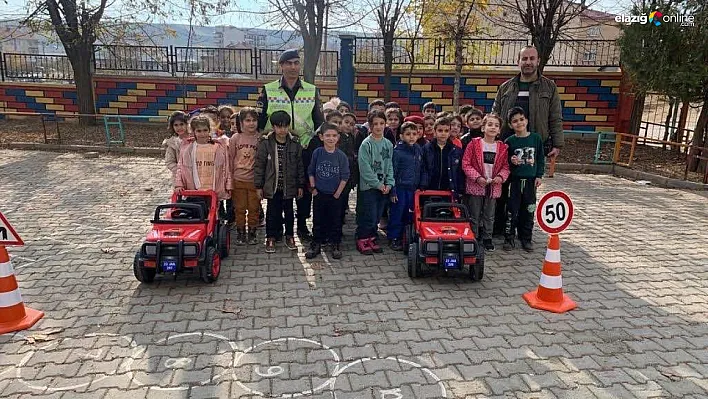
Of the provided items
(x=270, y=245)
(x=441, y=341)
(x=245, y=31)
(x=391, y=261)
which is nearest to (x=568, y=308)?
(x=441, y=341)

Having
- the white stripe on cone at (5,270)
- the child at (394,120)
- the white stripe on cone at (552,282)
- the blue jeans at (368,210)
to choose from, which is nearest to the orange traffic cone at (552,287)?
the white stripe on cone at (552,282)

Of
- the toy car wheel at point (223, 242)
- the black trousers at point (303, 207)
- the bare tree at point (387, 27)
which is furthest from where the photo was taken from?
the bare tree at point (387, 27)

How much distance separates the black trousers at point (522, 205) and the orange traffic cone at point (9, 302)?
487cm

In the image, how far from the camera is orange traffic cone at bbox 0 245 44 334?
391 centimetres

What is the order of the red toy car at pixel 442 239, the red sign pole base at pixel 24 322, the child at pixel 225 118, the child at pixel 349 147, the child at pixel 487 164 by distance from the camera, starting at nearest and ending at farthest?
the red sign pole base at pixel 24 322 → the red toy car at pixel 442 239 → the child at pixel 487 164 → the child at pixel 349 147 → the child at pixel 225 118

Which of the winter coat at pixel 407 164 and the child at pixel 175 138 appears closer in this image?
the winter coat at pixel 407 164

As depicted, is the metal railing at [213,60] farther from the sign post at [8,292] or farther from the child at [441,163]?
the sign post at [8,292]

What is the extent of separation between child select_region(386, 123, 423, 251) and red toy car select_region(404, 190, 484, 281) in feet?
0.83

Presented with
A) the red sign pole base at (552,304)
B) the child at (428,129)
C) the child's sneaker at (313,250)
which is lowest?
the red sign pole base at (552,304)

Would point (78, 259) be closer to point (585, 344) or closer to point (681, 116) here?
point (585, 344)

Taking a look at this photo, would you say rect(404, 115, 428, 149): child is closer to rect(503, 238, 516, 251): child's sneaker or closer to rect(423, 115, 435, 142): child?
rect(423, 115, 435, 142): child

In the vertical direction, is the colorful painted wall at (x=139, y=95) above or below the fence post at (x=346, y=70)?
below

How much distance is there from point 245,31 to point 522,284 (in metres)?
13.3

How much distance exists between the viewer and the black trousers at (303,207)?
5.95 metres
